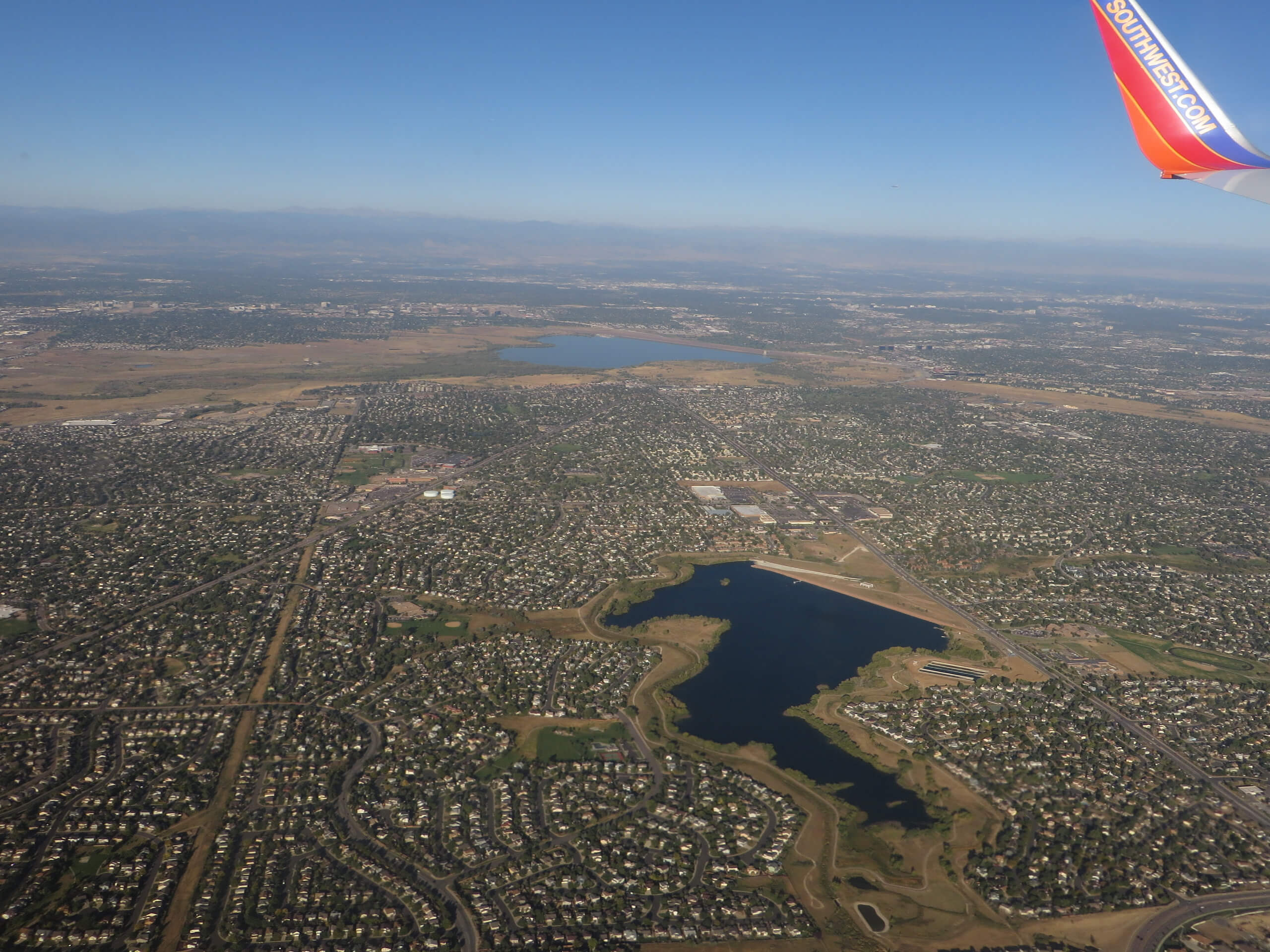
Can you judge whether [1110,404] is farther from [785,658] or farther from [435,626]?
[435,626]

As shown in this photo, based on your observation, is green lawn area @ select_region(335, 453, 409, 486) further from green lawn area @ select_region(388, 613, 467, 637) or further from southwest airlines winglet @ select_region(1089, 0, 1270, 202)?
southwest airlines winglet @ select_region(1089, 0, 1270, 202)

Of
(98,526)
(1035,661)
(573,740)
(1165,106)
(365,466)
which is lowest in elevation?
(573,740)

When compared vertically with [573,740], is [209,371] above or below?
above

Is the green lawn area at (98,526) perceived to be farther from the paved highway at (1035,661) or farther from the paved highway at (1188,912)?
the paved highway at (1188,912)

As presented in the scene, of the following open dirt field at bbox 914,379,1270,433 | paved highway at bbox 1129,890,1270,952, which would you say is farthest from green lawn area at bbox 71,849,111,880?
open dirt field at bbox 914,379,1270,433

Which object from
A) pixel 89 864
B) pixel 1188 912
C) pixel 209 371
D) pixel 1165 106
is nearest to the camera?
pixel 1165 106

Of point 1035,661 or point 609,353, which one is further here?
point 609,353

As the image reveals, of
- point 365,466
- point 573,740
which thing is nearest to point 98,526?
point 365,466

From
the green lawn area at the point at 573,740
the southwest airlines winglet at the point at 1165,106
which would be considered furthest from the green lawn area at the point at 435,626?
the southwest airlines winglet at the point at 1165,106
